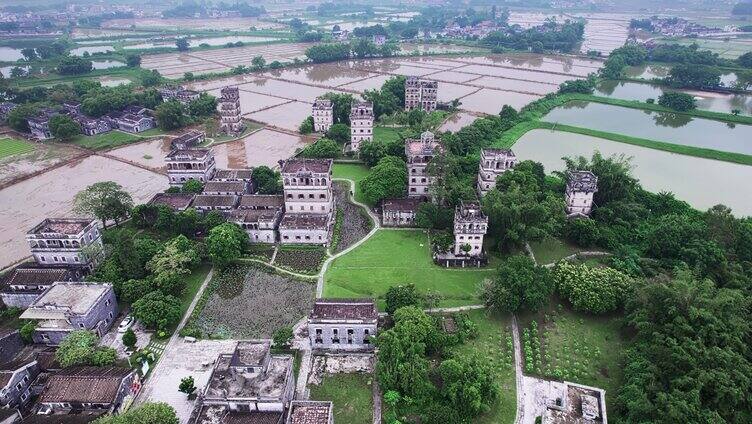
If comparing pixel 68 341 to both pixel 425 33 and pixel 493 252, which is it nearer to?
pixel 493 252

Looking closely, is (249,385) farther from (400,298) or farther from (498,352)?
(498,352)

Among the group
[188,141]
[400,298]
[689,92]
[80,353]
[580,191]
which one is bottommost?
[80,353]

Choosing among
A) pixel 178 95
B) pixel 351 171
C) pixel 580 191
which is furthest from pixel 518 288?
pixel 178 95

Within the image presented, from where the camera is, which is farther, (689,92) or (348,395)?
(689,92)

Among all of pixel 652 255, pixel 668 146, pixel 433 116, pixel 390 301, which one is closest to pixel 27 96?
pixel 433 116

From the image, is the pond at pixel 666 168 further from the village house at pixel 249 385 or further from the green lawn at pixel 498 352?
the village house at pixel 249 385

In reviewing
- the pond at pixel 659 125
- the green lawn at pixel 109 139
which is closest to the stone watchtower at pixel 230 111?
the green lawn at pixel 109 139
